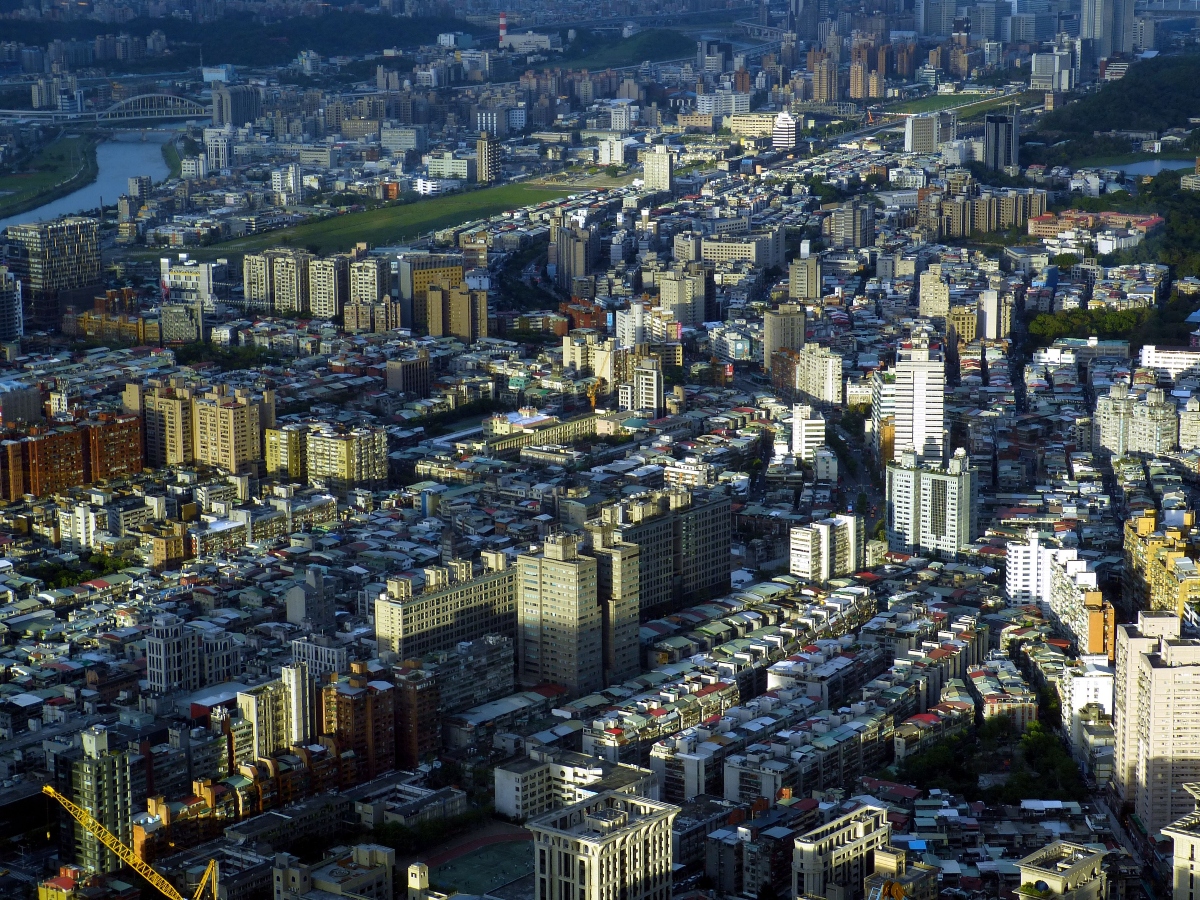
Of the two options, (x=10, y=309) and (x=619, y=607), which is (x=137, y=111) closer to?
(x=10, y=309)

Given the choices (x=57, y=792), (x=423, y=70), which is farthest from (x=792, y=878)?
(x=423, y=70)

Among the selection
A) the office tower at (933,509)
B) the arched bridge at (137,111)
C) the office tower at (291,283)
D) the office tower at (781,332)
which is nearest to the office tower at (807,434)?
the office tower at (933,509)

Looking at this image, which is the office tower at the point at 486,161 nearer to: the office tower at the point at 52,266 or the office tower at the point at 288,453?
the office tower at the point at 52,266

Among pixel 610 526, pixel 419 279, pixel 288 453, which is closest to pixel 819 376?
pixel 288 453

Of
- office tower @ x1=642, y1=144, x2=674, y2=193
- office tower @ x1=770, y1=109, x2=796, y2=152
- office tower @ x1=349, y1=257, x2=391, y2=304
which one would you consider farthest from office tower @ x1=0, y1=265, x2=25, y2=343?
office tower @ x1=770, y1=109, x2=796, y2=152

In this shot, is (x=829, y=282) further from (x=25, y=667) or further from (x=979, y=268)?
(x=25, y=667)

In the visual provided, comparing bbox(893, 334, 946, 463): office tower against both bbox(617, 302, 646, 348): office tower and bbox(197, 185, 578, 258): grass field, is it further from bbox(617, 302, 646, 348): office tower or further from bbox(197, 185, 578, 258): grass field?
bbox(197, 185, 578, 258): grass field
